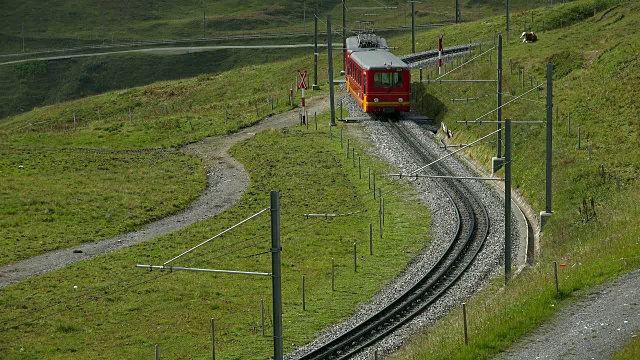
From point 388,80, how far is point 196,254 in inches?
868

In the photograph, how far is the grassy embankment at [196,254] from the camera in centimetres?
2967

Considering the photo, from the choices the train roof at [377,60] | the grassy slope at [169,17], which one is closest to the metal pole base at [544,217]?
the train roof at [377,60]

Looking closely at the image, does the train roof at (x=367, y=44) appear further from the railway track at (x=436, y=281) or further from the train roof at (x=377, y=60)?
the railway track at (x=436, y=281)

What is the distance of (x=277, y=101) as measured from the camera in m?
71.1

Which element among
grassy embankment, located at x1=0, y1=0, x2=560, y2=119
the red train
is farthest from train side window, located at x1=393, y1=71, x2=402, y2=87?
grassy embankment, located at x1=0, y1=0, x2=560, y2=119


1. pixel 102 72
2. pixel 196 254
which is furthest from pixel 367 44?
pixel 102 72

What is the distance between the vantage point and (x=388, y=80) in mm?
57312

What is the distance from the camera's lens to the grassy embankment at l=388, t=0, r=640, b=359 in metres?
26.6

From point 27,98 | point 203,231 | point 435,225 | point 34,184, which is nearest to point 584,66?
point 435,225

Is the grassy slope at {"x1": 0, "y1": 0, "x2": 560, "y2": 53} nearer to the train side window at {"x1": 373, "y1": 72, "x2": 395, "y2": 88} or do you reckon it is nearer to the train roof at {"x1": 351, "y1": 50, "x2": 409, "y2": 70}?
the train roof at {"x1": 351, "y1": 50, "x2": 409, "y2": 70}

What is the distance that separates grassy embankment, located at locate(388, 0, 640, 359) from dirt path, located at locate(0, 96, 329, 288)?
36.4ft

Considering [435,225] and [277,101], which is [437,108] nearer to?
[277,101]

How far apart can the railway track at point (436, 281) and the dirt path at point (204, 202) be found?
10.7 meters

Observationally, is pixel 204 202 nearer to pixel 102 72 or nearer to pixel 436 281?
pixel 436 281
